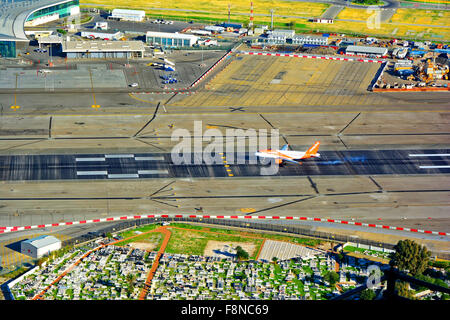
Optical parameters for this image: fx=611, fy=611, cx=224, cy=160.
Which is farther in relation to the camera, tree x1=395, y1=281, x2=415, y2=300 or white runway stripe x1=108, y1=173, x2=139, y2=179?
white runway stripe x1=108, y1=173, x2=139, y2=179

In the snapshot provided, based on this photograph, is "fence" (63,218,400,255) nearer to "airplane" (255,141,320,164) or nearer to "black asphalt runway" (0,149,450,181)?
"black asphalt runway" (0,149,450,181)

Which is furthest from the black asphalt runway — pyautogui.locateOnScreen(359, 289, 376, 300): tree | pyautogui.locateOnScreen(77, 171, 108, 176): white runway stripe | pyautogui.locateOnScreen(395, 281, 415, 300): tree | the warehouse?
pyautogui.locateOnScreen(359, 289, 376, 300): tree

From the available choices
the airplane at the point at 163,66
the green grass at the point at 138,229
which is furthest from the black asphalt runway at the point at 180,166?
the airplane at the point at 163,66

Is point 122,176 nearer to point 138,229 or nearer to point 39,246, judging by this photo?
point 138,229

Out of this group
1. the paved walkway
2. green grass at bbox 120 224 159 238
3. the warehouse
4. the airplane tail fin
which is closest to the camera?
the paved walkway
